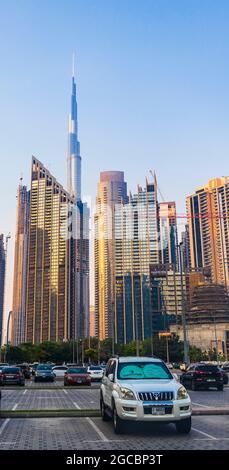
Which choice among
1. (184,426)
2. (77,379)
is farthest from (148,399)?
(77,379)

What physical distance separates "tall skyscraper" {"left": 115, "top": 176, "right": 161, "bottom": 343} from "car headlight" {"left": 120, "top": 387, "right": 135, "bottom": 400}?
481ft

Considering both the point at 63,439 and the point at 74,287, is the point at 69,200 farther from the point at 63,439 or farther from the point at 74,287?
the point at 63,439

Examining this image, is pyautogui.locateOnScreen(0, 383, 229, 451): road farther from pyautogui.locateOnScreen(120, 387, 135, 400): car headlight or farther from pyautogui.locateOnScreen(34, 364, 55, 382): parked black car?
pyautogui.locateOnScreen(34, 364, 55, 382): parked black car

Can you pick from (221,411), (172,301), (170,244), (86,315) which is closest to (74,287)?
(86,315)

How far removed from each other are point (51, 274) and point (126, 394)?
6048 inches

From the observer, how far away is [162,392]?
402 inches

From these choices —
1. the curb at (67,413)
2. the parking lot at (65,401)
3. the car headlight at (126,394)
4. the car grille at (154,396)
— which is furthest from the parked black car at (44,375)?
the car grille at (154,396)

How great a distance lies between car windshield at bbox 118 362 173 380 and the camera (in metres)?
11.6

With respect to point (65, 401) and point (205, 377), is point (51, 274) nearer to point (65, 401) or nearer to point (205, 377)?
point (205, 377)

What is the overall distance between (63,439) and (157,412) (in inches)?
79.6

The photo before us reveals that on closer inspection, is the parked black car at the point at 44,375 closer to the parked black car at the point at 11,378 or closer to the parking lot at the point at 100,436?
the parked black car at the point at 11,378

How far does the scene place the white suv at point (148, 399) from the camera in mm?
9992

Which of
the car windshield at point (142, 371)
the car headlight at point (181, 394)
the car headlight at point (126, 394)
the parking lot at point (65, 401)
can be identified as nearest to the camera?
the car headlight at point (126, 394)

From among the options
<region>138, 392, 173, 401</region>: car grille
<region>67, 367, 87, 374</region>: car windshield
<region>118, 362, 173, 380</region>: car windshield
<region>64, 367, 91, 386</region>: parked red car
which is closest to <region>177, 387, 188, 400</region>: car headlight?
<region>138, 392, 173, 401</region>: car grille
